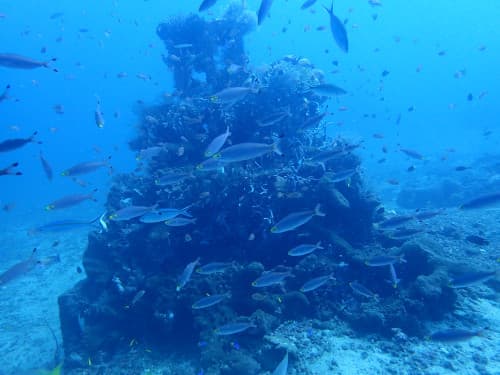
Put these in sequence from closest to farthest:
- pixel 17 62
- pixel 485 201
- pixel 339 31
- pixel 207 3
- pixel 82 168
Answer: pixel 339 31, pixel 485 201, pixel 17 62, pixel 82 168, pixel 207 3

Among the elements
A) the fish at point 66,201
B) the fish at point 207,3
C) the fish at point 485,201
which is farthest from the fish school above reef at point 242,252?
the fish at point 207,3

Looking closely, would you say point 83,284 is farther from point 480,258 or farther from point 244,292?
point 480,258

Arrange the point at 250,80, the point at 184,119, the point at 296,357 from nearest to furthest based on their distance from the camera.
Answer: the point at 296,357
the point at 184,119
the point at 250,80

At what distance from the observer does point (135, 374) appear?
20.9 feet

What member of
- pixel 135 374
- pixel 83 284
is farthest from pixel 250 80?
pixel 135 374

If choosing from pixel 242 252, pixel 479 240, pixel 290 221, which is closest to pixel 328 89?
pixel 290 221

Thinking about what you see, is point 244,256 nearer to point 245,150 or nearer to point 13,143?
point 245,150

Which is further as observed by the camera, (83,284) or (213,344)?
(83,284)

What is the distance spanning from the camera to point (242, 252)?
802 centimetres

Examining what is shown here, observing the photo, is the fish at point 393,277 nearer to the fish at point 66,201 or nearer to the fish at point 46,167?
the fish at point 66,201

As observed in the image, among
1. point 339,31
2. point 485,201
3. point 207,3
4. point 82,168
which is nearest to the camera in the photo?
point 339,31

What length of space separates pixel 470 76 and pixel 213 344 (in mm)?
186132

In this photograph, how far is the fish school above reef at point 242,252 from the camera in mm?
6246

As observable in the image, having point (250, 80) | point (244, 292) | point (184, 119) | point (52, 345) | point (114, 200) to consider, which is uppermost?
point (250, 80)
